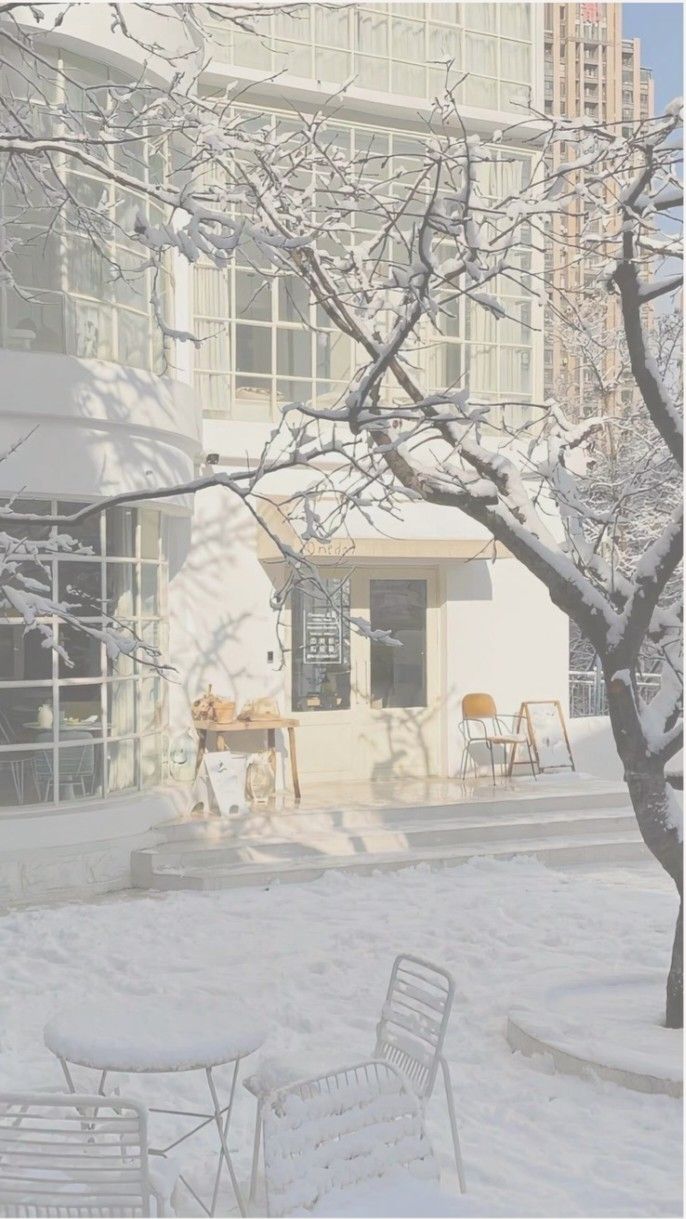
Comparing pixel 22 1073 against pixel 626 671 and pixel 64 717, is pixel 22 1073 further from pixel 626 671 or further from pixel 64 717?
pixel 64 717

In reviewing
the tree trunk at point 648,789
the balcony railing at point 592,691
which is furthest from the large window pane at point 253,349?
the tree trunk at point 648,789

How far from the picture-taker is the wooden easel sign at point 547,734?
44.2ft

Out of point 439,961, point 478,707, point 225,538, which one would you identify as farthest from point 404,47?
point 439,961

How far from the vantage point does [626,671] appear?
6.14 meters

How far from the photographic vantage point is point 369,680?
13547 millimetres

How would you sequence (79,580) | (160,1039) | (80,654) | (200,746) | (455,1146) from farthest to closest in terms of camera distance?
(200,746), (80,654), (79,580), (455,1146), (160,1039)

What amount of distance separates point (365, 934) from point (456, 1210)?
4.88 metres

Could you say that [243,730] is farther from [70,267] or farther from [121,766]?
[70,267]

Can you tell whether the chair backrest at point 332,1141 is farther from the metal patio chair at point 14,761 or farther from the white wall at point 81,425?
the white wall at point 81,425

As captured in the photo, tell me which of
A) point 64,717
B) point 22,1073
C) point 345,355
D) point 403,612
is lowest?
point 22,1073

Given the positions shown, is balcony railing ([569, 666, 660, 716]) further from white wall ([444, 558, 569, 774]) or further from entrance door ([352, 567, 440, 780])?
entrance door ([352, 567, 440, 780])

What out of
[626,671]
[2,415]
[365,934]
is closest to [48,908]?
[365,934]

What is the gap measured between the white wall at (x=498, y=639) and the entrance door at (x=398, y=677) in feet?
0.68

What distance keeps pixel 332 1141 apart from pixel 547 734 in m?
10.1
